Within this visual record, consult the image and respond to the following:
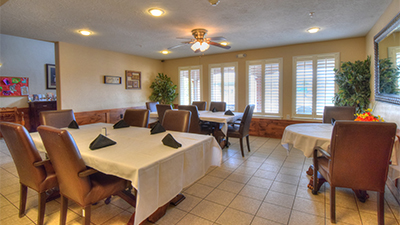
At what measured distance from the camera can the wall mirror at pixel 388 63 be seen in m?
2.50

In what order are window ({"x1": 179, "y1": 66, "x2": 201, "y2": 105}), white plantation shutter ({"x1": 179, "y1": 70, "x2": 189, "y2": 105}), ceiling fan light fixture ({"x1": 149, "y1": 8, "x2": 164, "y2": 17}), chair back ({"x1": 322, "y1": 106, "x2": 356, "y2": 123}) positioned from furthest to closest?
white plantation shutter ({"x1": 179, "y1": 70, "x2": 189, "y2": 105}), window ({"x1": 179, "y1": 66, "x2": 201, "y2": 105}), chair back ({"x1": 322, "y1": 106, "x2": 356, "y2": 123}), ceiling fan light fixture ({"x1": 149, "y1": 8, "x2": 164, "y2": 17})

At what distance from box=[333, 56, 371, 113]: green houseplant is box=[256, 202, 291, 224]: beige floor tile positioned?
3.00 metres

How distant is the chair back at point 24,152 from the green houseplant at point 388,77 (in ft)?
12.6

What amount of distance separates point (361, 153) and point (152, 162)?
1740 millimetres

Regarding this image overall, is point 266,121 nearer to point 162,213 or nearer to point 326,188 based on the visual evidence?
point 326,188

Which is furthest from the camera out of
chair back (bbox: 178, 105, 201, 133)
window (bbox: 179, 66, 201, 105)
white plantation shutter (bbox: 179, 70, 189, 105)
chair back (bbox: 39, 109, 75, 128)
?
white plantation shutter (bbox: 179, 70, 189, 105)

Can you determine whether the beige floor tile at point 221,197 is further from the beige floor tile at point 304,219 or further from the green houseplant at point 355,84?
the green houseplant at point 355,84

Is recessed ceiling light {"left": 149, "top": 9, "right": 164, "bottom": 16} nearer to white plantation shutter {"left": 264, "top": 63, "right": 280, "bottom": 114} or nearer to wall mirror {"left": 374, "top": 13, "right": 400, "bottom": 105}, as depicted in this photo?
wall mirror {"left": 374, "top": 13, "right": 400, "bottom": 105}

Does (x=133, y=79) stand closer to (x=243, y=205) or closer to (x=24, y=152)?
(x=24, y=152)

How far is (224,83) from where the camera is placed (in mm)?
6180

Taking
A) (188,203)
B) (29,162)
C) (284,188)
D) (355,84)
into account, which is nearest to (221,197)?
(188,203)

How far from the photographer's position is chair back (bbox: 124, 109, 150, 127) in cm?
327

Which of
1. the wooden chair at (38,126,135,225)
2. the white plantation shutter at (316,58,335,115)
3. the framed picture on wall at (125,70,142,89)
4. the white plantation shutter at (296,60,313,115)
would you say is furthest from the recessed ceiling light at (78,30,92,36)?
the white plantation shutter at (316,58,335,115)

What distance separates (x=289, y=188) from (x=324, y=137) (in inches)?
31.6
